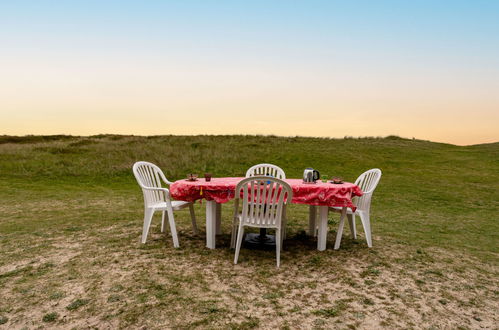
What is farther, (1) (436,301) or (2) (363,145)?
(2) (363,145)

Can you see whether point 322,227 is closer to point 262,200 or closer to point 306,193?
point 306,193

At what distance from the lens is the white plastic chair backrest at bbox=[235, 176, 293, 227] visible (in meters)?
4.15

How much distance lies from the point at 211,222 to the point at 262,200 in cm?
99

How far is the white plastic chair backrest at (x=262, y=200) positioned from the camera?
4152 mm

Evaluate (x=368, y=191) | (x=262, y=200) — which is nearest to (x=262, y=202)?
(x=262, y=200)

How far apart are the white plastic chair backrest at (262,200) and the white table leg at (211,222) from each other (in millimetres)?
608

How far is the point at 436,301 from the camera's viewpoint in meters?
3.51

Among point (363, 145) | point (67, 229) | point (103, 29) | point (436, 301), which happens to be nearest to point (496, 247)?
point (436, 301)

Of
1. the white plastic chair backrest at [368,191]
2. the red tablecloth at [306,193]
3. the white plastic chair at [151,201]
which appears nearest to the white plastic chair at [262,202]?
the red tablecloth at [306,193]

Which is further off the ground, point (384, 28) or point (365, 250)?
point (384, 28)

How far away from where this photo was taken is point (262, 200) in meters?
4.23

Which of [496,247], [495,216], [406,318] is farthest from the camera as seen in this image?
[495,216]

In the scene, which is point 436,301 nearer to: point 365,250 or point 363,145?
point 365,250

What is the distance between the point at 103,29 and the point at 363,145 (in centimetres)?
1739
